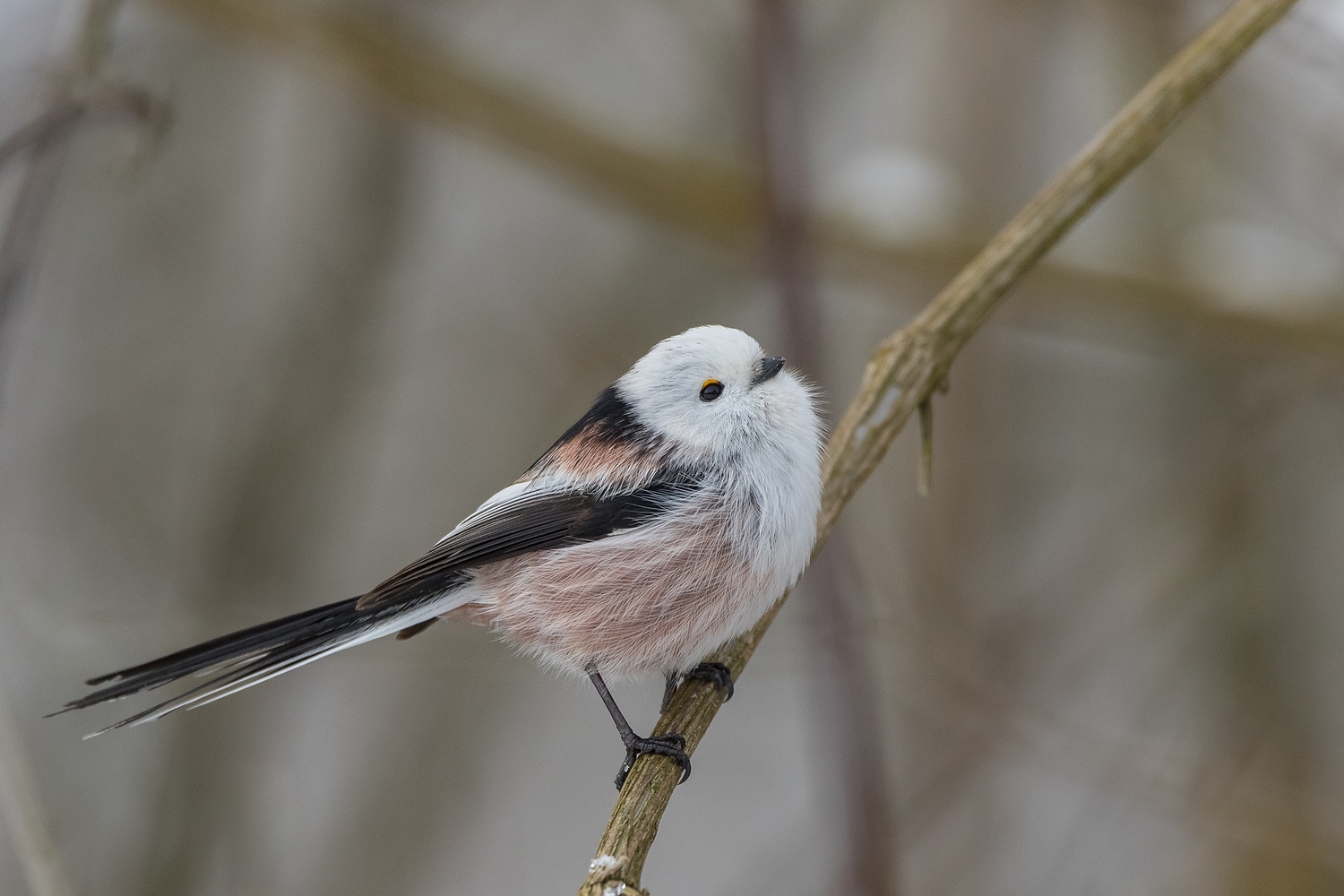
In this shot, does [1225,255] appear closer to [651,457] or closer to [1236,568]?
[1236,568]

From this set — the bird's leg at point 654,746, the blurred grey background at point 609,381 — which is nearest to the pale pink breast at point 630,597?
the bird's leg at point 654,746

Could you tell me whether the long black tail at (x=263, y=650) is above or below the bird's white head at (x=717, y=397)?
below

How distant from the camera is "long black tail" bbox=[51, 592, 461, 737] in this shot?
214 centimetres

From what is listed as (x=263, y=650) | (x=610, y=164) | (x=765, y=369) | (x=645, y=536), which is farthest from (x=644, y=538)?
(x=610, y=164)

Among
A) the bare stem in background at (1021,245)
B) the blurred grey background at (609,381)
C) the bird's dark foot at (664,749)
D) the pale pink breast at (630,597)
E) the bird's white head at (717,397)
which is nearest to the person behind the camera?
the bird's dark foot at (664,749)

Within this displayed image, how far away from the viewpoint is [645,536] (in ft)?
8.13

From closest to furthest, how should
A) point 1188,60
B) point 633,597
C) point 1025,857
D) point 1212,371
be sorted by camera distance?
point 1188,60, point 633,597, point 1212,371, point 1025,857

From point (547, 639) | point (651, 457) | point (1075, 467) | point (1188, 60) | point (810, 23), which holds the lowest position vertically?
point (547, 639)

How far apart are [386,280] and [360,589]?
150 cm

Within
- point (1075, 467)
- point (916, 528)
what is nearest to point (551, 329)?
point (916, 528)

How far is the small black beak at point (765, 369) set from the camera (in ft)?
8.36

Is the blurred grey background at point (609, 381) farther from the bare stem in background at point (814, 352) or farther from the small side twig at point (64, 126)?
the bare stem in background at point (814, 352)

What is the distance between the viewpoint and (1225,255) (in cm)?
405

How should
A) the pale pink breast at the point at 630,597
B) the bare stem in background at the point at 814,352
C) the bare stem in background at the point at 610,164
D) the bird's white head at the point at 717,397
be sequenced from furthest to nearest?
the bare stem in background at the point at 610,164
the bird's white head at the point at 717,397
the pale pink breast at the point at 630,597
the bare stem in background at the point at 814,352
